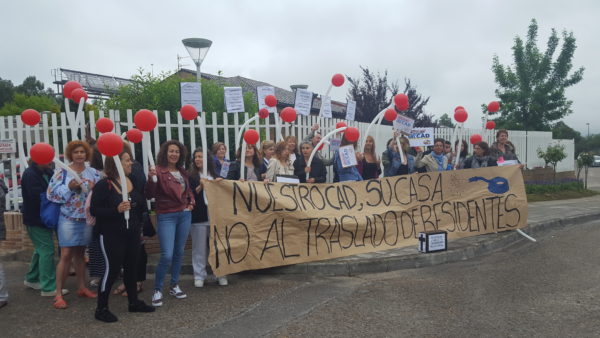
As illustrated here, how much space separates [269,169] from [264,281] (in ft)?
5.35

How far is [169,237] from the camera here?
4902mm

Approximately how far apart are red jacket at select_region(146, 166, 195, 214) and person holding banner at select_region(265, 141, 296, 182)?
1.85m

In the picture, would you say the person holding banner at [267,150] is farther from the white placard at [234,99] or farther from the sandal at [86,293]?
the sandal at [86,293]

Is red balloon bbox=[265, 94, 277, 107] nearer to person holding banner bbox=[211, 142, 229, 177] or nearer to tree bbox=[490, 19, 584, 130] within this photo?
person holding banner bbox=[211, 142, 229, 177]

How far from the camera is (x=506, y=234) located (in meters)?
8.09

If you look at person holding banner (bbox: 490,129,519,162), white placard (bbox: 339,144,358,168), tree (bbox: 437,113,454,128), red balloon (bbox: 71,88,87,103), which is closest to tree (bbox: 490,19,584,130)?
person holding banner (bbox: 490,129,519,162)

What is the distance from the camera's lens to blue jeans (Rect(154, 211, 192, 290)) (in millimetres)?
4887

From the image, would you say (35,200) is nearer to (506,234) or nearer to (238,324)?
(238,324)

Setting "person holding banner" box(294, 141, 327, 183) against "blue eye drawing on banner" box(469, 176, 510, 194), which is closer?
"person holding banner" box(294, 141, 327, 183)

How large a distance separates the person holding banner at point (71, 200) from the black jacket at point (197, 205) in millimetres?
1031

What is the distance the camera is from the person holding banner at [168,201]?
16.0ft

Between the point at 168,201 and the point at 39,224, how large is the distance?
1.62 meters

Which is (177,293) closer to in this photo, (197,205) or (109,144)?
(197,205)

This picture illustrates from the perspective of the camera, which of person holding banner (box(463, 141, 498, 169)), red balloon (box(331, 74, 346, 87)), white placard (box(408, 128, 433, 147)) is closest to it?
white placard (box(408, 128, 433, 147))
